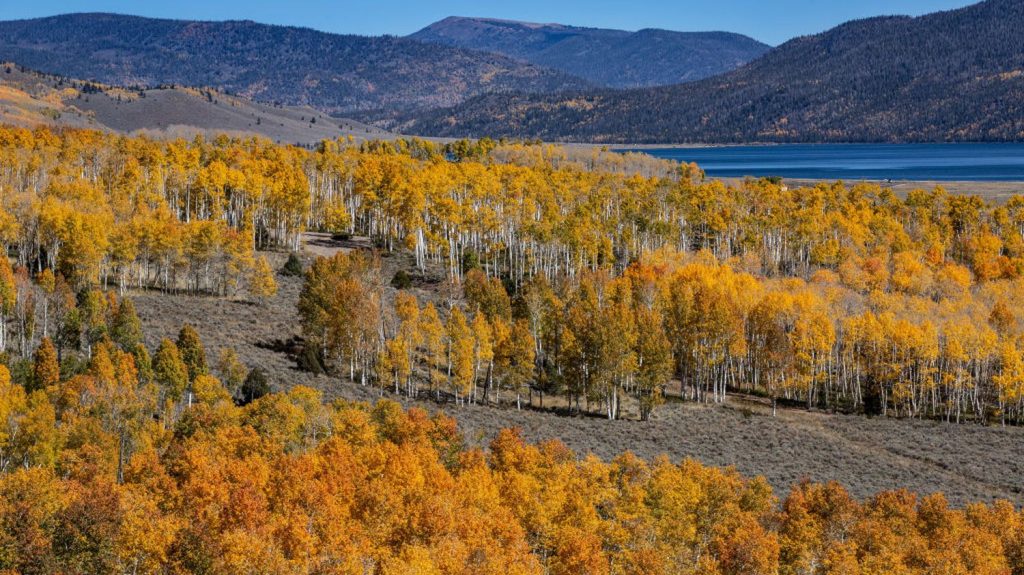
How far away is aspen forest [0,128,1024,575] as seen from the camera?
131 feet

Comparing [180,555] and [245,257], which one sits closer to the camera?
[180,555]

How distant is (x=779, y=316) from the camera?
3273 inches

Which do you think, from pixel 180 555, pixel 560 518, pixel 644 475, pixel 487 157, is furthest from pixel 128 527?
pixel 487 157

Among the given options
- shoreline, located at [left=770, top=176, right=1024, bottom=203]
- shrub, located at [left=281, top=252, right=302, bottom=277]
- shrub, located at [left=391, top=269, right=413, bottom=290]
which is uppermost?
shoreline, located at [left=770, top=176, right=1024, bottom=203]

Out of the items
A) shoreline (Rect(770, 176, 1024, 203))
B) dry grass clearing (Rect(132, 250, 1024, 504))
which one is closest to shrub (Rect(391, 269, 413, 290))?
dry grass clearing (Rect(132, 250, 1024, 504))

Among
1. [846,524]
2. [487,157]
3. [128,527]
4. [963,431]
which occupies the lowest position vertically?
[963,431]

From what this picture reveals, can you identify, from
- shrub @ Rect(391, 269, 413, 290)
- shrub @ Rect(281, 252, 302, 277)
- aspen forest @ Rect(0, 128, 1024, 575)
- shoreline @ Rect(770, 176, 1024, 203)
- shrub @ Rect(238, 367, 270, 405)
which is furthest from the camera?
shoreline @ Rect(770, 176, 1024, 203)

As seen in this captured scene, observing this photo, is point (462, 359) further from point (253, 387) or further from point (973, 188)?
point (973, 188)

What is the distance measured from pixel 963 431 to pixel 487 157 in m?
110

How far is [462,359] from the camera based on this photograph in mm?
75688

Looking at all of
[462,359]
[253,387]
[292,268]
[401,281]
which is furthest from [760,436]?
[292,268]

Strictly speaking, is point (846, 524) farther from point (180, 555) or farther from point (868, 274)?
point (868, 274)

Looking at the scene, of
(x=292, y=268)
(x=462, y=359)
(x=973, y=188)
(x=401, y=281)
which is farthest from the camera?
(x=973, y=188)

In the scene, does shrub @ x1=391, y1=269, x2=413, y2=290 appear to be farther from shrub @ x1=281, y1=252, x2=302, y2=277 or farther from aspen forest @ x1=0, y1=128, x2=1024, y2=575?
shrub @ x1=281, y1=252, x2=302, y2=277
